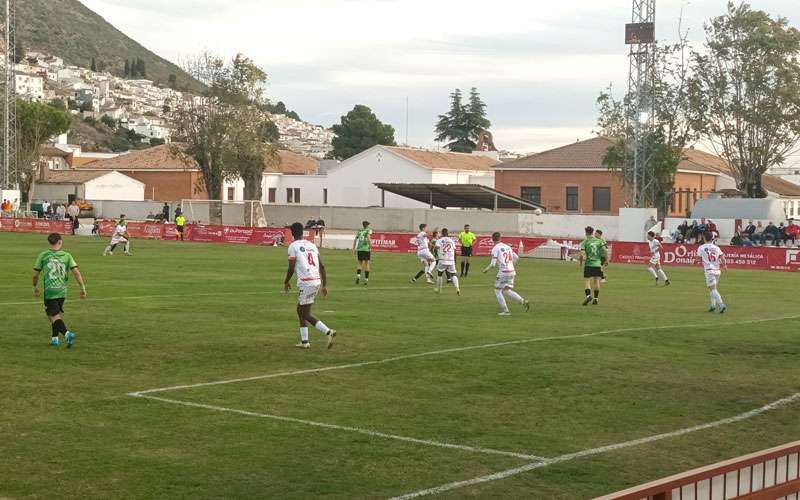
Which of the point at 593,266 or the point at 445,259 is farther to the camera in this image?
the point at 445,259

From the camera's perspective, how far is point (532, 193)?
9762 centimetres

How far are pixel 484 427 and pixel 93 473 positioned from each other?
15.6 ft

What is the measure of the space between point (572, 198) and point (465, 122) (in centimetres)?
5983

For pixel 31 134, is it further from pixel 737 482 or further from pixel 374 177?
pixel 737 482

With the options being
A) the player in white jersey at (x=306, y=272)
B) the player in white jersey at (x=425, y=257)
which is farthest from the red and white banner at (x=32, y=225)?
the player in white jersey at (x=306, y=272)

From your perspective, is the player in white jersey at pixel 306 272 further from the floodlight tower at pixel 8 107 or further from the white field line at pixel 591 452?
the floodlight tower at pixel 8 107

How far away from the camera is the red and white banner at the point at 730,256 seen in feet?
163

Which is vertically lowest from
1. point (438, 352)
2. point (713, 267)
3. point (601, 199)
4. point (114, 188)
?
point (438, 352)

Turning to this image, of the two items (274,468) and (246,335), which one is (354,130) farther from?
(274,468)

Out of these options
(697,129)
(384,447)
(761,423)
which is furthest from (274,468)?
(697,129)

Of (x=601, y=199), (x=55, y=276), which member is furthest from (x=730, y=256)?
(x=601, y=199)

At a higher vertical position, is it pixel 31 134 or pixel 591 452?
pixel 31 134

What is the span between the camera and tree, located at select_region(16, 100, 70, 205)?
10350 cm

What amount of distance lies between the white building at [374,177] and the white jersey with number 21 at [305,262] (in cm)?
7891
